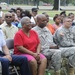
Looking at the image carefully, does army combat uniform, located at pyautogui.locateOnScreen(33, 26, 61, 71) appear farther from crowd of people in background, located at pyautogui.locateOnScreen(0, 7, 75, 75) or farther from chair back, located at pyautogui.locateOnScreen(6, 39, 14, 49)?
chair back, located at pyautogui.locateOnScreen(6, 39, 14, 49)

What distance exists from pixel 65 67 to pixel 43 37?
3.14 ft

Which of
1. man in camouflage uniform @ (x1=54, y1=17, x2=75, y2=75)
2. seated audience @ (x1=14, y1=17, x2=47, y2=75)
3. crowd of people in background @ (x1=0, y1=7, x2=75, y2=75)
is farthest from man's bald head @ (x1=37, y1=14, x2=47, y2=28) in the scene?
man in camouflage uniform @ (x1=54, y1=17, x2=75, y2=75)

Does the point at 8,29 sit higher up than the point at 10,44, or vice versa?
the point at 8,29

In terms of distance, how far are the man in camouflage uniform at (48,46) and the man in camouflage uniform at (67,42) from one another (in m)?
0.22

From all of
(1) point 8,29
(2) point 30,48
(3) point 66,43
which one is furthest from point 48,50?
(1) point 8,29

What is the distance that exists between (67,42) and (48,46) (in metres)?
0.59

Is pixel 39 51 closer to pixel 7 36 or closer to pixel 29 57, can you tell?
pixel 29 57

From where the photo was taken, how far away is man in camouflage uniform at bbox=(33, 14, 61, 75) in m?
6.50

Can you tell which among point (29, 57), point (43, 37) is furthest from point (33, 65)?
point (43, 37)

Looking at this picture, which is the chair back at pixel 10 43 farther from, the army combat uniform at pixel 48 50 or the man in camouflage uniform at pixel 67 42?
the man in camouflage uniform at pixel 67 42

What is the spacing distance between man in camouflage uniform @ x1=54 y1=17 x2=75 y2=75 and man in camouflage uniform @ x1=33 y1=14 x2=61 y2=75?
0.22m

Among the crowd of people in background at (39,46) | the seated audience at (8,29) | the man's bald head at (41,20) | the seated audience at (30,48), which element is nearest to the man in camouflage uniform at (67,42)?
the crowd of people in background at (39,46)

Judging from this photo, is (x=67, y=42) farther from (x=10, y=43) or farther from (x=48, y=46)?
(x=10, y=43)

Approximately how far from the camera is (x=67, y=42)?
7.12m
